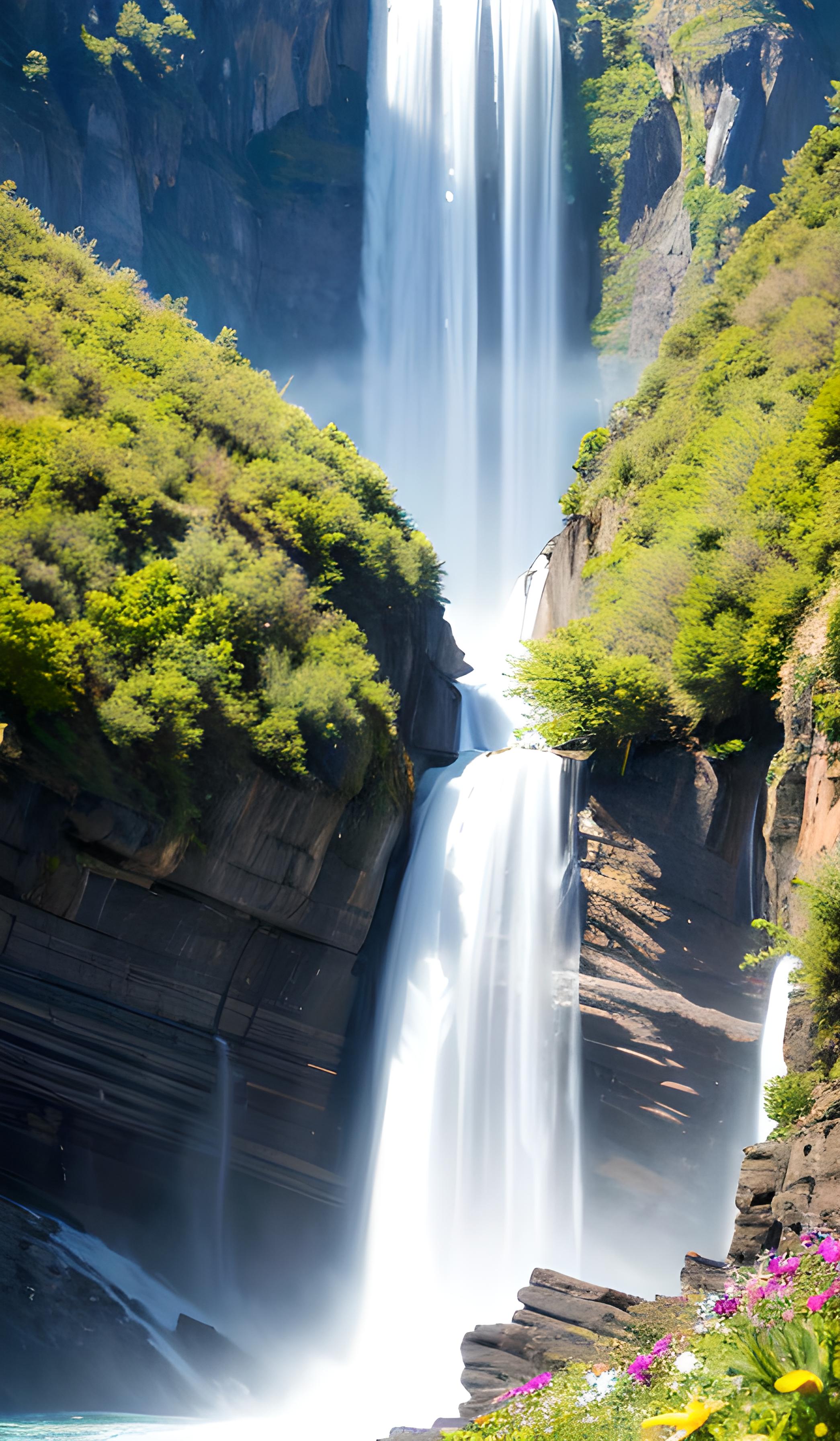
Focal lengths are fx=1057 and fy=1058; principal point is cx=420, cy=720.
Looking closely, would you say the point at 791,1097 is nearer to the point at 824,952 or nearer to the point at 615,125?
the point at 824,952

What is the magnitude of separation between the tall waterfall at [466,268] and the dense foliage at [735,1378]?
117 ft

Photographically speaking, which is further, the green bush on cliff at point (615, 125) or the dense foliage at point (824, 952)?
the green bush on cliff at point (615, 125)

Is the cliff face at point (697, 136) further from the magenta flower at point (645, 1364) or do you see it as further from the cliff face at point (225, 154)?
the magenta flower at point (645, 1364)

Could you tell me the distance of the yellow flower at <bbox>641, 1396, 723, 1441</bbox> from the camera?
4695 millimetres

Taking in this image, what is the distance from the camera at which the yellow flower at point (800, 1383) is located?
483 cm

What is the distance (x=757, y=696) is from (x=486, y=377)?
A: 94.3 ft

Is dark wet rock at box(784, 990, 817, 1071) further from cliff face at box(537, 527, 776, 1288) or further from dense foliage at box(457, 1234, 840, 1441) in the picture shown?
dense foliage at box(457, 1234, 840, 1441)

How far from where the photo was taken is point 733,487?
63.0 ft

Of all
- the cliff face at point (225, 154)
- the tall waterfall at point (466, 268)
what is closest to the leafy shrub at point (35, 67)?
the cliff face at point (225, 154)

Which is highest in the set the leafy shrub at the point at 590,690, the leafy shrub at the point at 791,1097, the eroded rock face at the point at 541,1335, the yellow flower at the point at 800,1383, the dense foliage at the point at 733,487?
the dense foliage at the point at 733,487

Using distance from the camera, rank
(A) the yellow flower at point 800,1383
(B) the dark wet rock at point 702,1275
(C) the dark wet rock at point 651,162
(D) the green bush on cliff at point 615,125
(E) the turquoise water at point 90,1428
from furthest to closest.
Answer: (D) the green bush on cliff at point 615,125 < (C) the dark wet rock at point 651,162 < (E) the turquoise water at point 90,1428 < (B) the dark wet rock at point 702,1275 < (A) the yellow flower at point 800,1383

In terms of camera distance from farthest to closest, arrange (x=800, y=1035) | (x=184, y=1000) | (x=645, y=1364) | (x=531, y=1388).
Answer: (x=184, y=1000), (x=800, y=1035), (x=531, y=1388), (x=645, y=1364)

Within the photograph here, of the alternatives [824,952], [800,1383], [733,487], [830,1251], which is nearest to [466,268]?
[733,487]

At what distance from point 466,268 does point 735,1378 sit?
140 ft
